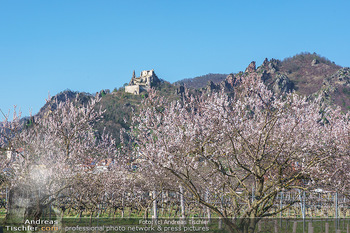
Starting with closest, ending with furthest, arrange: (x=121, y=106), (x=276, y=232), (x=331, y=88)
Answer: (x=276, y=232)
(x=121, y=106)
(x=331, y=88)

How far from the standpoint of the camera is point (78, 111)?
53.3 ft

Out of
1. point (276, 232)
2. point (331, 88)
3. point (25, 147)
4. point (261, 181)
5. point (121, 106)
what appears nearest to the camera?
point (261, 181)

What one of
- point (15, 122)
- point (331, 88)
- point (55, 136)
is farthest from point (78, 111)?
point (331, 88)

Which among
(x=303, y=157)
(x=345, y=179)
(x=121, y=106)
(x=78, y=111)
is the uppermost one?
(x=121, y=106)

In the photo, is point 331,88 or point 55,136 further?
point 331,88

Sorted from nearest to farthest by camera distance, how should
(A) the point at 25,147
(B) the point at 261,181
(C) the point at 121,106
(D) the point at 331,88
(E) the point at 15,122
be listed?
(B) the point at 261,181
(A) the point at 25,147
(E) the point at 15,122
(C) the point at 121,106
(D) the point at 331,88

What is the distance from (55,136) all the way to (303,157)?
1019 centimetres

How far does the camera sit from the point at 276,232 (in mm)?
17562

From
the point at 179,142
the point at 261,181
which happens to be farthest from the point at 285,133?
the point at 179,142

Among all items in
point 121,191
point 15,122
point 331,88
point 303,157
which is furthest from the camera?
point 331,88

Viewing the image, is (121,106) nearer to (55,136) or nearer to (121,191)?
(121,191)

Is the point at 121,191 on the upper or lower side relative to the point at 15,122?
lower

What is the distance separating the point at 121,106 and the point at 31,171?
144 metres

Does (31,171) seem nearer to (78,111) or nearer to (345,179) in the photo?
(78,111)
